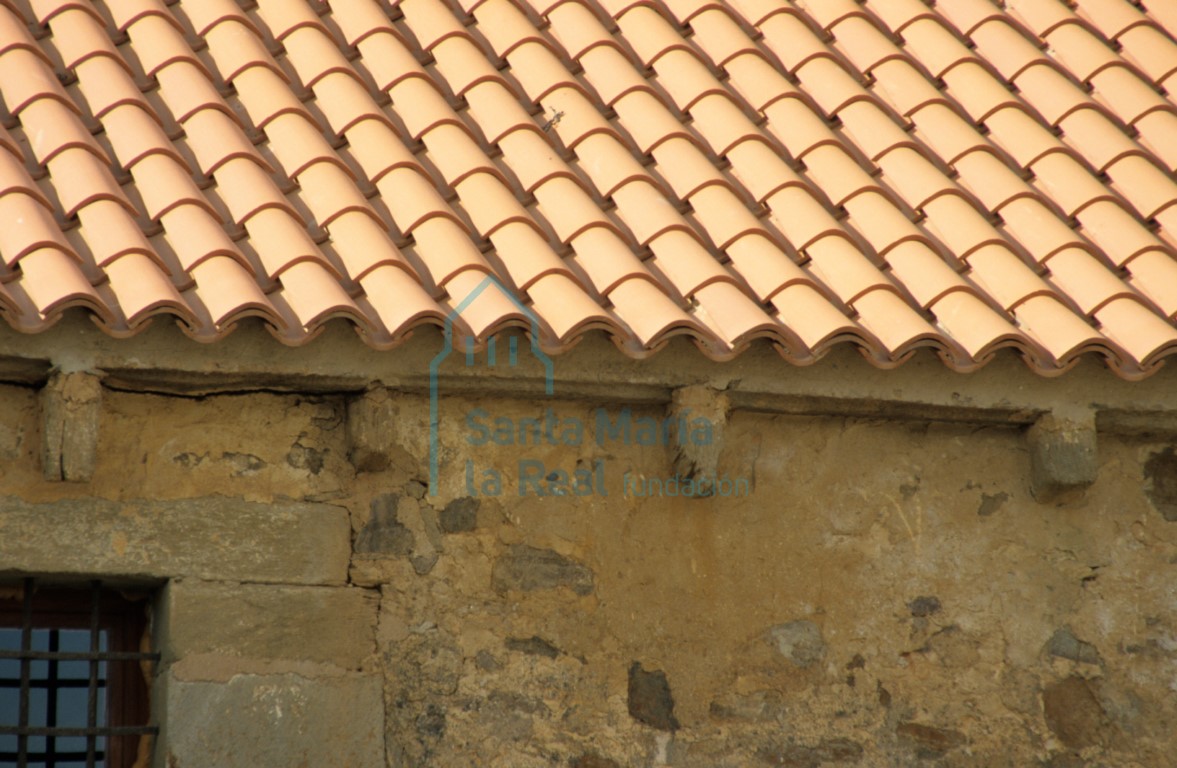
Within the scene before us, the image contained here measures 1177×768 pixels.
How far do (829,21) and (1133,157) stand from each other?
44.5 inches

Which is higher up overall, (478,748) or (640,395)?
(640,395)

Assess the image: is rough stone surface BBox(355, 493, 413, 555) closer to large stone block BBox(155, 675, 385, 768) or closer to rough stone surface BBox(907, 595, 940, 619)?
large stone block BBox(155, 675, 385, 768)

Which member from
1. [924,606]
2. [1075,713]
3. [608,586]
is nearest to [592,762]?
[608,586]

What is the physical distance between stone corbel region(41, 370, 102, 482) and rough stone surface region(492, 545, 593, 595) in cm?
109

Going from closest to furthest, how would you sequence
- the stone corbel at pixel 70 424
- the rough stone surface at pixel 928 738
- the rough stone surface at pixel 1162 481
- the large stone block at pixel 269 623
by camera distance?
the stone corbel at pixel 70 424
the large stone block at pixel 269 623
the rough stone surface at pixel 928 738
the rough stone surface at pixel 1162 481

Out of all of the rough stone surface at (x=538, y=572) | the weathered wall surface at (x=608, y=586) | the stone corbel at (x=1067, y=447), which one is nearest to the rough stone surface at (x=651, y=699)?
the weathered wall surface at (x=608, y=586)

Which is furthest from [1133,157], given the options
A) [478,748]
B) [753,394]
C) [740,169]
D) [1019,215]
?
[478,748]

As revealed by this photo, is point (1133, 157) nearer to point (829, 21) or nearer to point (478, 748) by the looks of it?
point (829, 21)

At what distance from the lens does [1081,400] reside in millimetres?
3984

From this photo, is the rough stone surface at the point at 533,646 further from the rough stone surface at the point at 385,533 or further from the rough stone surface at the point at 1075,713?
the rough stone surface at the point at 1075,713

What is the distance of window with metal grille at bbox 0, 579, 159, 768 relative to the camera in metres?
3.68

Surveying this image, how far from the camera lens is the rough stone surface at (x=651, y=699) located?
151 inches

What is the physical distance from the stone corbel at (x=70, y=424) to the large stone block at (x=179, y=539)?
0.38ft

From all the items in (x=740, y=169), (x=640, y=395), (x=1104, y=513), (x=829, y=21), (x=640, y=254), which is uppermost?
(x=829, y=21)
